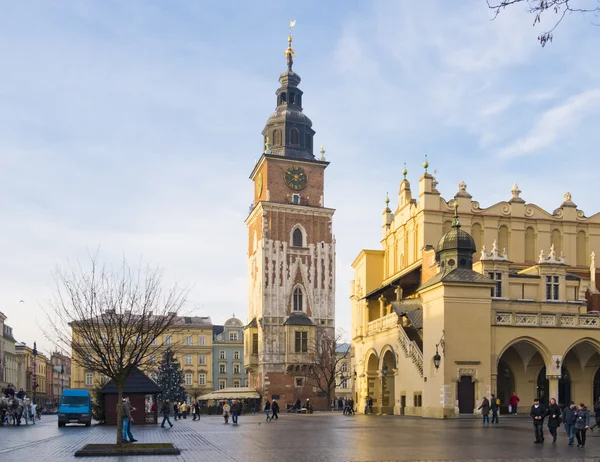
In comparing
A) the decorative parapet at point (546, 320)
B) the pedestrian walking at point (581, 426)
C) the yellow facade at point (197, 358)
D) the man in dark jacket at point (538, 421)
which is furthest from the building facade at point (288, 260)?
the pedestrian walking at point (581, 426)

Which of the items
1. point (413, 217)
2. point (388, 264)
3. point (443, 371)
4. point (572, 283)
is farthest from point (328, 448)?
point (388, 264)

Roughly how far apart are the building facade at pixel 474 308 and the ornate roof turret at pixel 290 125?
26.1m

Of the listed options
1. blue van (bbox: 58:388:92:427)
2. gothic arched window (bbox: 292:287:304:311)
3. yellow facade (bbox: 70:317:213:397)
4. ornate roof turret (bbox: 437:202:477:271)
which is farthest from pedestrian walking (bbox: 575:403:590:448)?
yellow facade (bbox: 70:317:213:397)

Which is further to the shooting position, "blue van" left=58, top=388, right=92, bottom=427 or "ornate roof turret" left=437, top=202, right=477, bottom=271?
"ornate roof turret" left=437, top=202, right=477, bottom=271

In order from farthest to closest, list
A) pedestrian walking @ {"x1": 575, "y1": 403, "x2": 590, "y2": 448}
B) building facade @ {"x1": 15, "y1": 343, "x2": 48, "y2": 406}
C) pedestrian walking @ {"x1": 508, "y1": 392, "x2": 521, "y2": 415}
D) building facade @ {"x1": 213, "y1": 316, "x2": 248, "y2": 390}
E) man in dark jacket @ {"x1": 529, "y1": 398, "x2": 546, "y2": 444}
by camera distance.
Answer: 1. building facade @ {"x1": 15, "y1": 343, "x2": 48, "y2": 406}
2. building facade @ {"x1": 213, "y1": 316, "x2": 248, "y2": 390}
3. pedestrian walking @ {"x1": 508, "y1": 392, "x2": 521, "y2": 415}
4. man in dark jacket @ {"x1": 529, "y1": 398, "x2": 546, "y2": 444}
5. pedestrian walking @ {"x1": 575, "y1": 403, "x2": 590, "y2": 448}

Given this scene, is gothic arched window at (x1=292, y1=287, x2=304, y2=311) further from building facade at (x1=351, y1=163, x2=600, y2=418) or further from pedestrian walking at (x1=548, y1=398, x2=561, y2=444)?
pedestrian walking at (x1=548, y1=398, x2=561, y2=444)

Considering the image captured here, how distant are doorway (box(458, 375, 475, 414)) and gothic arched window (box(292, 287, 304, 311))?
43.7m

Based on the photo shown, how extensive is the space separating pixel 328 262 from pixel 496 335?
144 feet

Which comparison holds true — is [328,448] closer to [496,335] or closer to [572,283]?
[496,335]

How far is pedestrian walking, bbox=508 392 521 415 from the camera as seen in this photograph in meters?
46.1

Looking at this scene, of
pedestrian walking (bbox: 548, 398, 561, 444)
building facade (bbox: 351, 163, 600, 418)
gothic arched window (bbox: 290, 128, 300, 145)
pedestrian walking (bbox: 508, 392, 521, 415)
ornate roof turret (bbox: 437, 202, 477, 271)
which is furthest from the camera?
gothic arched window (bbox: 290, 128, 300, 145)

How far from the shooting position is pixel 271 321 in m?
85.1

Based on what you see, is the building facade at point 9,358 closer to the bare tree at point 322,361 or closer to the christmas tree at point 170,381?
the christmas tree at point 170,381

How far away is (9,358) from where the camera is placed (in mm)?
134500
